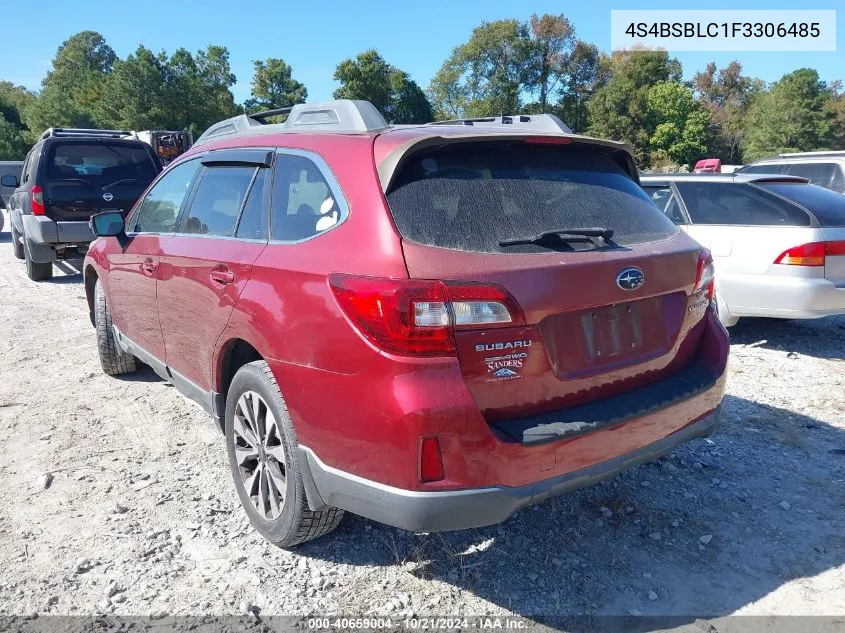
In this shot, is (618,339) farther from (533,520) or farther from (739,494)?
(739,494)

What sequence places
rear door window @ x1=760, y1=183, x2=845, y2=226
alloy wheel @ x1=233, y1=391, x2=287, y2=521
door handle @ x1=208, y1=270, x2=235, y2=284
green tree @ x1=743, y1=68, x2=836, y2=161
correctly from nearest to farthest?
alloy wheel @ x1=233, y1=391, x2=287, y2=521
door handle @ x1=208, y1=270, x2=235, y2=284
rear door window @ x1=760, y1=183, x2=845, y2=226
green tree @ x1=743, y1=68, x2=836, y2=161

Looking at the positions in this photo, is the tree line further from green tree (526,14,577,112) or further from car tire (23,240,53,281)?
car tire (23,240,53,281)

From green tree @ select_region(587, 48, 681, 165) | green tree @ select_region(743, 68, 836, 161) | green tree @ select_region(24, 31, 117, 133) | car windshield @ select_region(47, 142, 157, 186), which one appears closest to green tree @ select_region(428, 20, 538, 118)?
green tree @ select_region(587, 48, 681, 165)

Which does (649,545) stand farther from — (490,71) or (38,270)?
(490,71)

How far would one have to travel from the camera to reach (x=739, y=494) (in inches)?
126

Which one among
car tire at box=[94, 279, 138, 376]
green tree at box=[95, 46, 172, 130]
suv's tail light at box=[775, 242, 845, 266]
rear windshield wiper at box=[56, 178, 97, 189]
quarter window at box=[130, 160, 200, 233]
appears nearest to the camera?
quarter window at box=[130, 160, 200, 233]

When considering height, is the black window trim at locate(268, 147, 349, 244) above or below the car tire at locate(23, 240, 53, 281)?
above

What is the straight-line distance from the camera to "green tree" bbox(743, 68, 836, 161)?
4931cm

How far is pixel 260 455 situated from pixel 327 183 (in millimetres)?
1258

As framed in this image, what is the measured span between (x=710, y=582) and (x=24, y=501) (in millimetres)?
3328

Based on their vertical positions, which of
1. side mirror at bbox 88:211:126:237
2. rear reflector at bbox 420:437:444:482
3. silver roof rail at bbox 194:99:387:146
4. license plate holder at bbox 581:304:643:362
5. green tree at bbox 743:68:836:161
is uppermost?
green tree at bbox 743:68:836:161

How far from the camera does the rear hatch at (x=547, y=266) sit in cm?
208

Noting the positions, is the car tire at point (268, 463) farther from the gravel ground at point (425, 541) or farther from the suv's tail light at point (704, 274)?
the suv's tail light at point (704, 274)

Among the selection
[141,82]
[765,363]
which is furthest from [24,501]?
[141,82]
